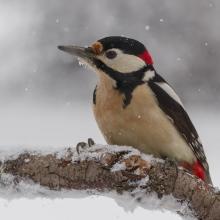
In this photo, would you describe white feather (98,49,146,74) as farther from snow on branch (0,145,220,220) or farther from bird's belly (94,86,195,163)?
snow on branch (0,145,220,220)

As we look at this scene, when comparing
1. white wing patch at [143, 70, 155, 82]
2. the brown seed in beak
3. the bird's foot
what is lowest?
the bird's foot

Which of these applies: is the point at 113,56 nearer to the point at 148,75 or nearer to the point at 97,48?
the point at 97,48

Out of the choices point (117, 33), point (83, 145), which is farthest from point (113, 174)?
point (117, 33)

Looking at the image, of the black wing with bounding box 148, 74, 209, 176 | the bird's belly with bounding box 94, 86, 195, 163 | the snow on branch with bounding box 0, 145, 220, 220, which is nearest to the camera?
the snow on branch with bounding box 0, 145, 220, 220

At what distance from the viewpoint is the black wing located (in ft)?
12.7

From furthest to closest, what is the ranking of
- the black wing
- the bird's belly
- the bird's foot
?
the black wing → the bird's belly → the bird's foot

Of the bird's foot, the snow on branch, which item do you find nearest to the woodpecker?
the bird's foot

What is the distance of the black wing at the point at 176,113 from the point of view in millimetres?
3883

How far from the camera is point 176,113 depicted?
156 inches

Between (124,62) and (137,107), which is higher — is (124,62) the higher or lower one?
the higher one

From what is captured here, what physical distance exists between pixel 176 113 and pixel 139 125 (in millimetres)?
329

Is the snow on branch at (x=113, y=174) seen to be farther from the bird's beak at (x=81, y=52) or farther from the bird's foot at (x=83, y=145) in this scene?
the bird's beak at (x=81, y=52)

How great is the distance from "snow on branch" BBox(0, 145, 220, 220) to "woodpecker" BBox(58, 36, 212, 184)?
0.36m

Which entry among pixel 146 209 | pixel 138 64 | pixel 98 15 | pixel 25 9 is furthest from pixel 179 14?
pixel 146 209
